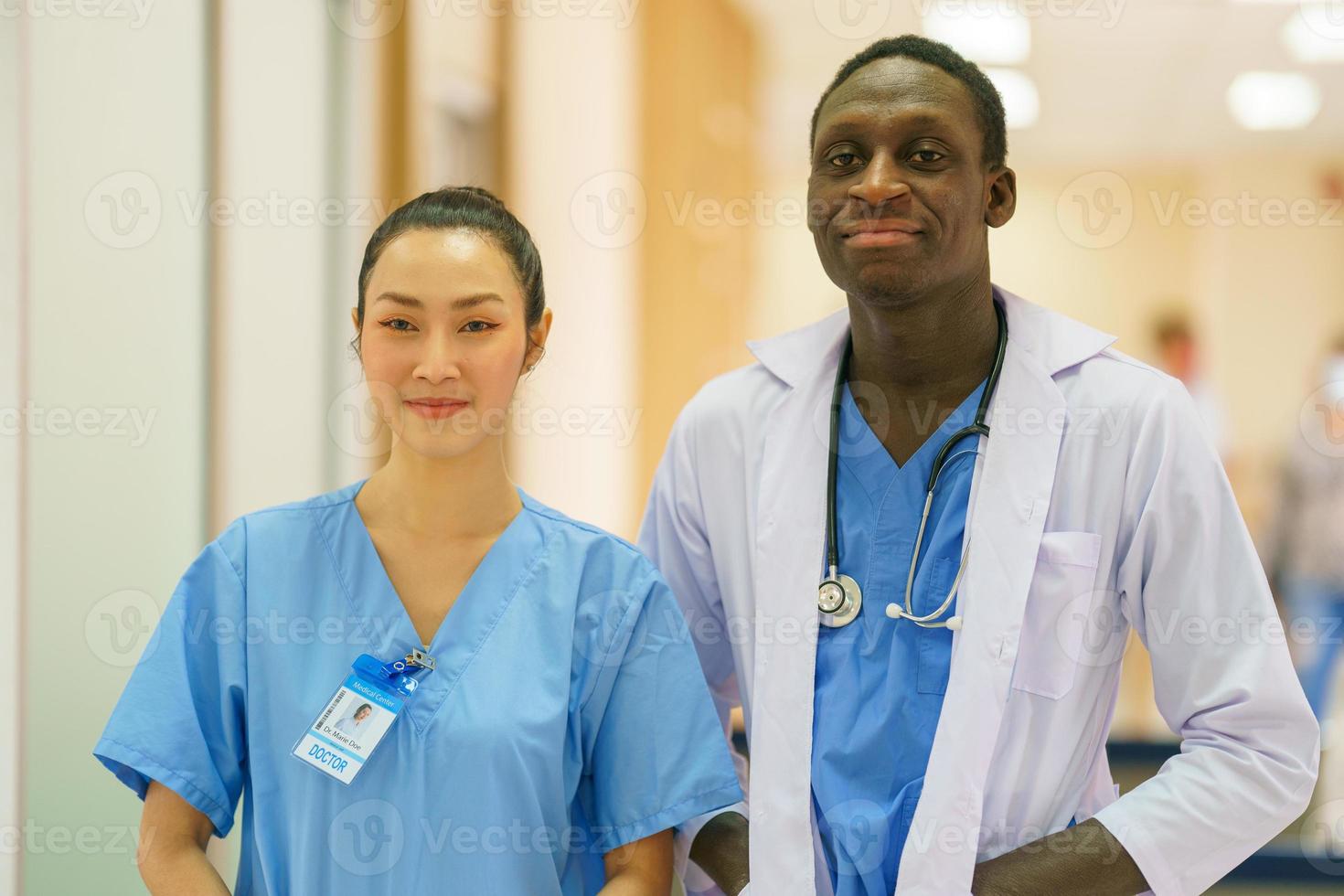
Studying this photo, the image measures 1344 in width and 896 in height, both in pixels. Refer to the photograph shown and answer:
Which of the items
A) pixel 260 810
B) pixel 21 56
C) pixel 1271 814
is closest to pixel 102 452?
pixel 21 56

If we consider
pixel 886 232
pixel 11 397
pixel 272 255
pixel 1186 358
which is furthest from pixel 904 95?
pixel 1186 358

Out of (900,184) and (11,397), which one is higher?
(900,184)

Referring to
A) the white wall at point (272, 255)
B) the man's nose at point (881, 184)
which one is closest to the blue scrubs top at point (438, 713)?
the man's nose at point (881, 184)

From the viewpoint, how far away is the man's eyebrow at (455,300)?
131 centimetres

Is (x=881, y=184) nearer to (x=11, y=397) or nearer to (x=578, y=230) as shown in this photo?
(x=11, y=397)

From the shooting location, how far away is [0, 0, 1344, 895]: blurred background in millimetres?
1854


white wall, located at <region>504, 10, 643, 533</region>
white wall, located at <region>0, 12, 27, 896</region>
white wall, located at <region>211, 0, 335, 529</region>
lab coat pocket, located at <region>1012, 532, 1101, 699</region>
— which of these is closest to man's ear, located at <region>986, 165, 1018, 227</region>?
lab coat pocket, located at <region>1012, 532, 1101, 699</region>

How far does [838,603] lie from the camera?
142 centimetres

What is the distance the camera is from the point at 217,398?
7.43 ft

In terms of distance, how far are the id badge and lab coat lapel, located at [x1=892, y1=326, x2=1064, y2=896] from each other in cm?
57

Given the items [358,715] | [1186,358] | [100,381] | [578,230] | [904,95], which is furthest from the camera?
[1186,358]

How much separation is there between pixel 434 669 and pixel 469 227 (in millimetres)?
492

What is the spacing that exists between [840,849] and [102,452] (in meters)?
1.32

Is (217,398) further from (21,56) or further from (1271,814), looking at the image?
(1271,814)
